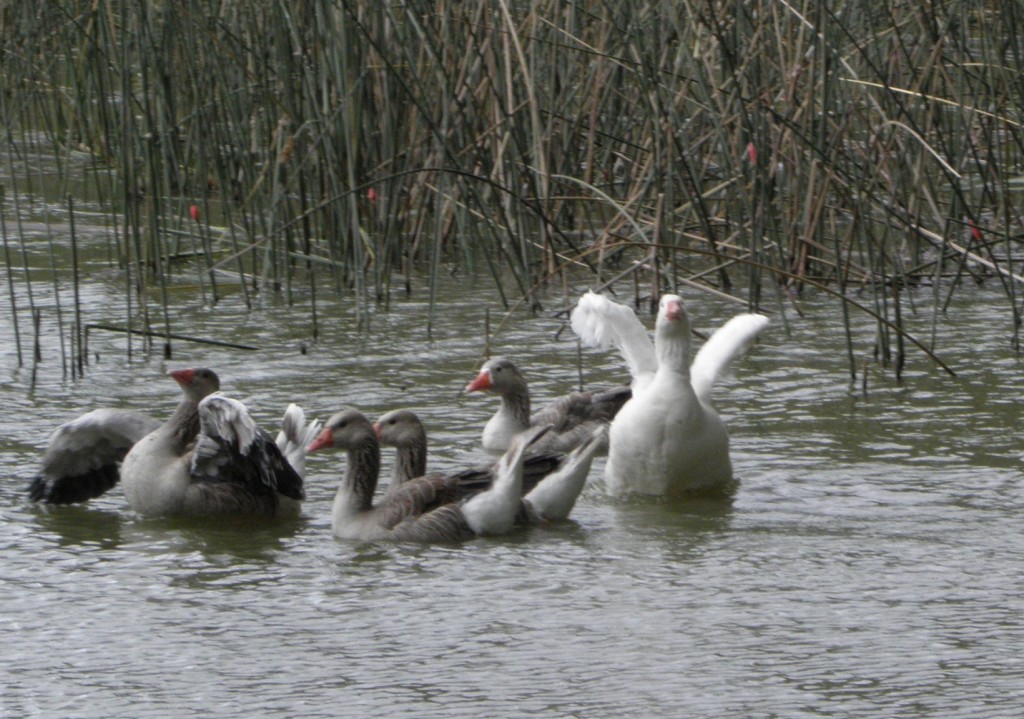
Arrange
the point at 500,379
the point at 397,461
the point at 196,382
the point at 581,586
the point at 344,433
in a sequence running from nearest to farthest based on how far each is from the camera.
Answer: the point at 581,586 < the point at 344,433 < the point at 397,461 < the point at 196,382 < the point at 500,379

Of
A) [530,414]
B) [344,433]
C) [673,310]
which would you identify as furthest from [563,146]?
[344,433]

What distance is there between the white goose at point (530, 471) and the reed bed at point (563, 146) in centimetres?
168

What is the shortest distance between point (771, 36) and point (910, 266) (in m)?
1.43

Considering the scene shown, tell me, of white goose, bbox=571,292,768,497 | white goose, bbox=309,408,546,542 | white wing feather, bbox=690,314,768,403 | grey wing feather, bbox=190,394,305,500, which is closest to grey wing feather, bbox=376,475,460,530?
white goose, bbox=309,408,546,542

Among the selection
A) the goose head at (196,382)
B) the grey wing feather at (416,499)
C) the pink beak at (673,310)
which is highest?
the pink beak at (673,310)

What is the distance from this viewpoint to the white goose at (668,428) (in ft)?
19.8

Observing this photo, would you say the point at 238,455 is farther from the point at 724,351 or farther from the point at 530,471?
the point at 724,351

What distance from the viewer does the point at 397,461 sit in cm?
604

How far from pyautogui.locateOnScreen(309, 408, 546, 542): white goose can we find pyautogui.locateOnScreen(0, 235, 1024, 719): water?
0.21ft

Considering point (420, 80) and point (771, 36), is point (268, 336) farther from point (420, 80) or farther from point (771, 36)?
point (771, 36)

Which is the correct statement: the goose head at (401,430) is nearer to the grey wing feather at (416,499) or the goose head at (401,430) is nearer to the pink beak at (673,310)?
the grey wing feather at (416,499)

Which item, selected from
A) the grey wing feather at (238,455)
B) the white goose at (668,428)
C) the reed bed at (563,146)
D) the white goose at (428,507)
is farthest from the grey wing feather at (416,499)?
the reed bed at (563,146)

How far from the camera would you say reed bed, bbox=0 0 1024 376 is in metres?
8.05

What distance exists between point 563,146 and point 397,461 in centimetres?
384
